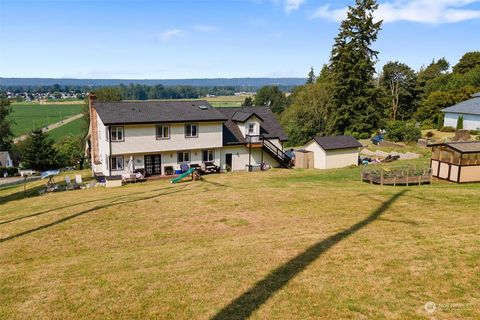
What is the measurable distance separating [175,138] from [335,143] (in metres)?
15.8

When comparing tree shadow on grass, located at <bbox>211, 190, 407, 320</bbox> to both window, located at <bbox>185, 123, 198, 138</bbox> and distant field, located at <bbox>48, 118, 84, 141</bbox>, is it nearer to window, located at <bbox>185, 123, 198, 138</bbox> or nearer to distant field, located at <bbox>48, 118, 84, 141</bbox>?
window, located at <bbox>185, 123, 198, 138</bbox>

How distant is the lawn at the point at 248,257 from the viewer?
363 inches

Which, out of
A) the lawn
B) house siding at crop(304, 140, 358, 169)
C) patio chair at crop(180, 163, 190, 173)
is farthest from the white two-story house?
the lawn

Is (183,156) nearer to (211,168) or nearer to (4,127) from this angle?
(211,168)

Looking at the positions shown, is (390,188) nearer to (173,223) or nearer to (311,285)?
(173,223)

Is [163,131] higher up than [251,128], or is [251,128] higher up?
[163,131]

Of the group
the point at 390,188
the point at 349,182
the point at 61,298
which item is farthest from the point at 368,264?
the point at 349,182

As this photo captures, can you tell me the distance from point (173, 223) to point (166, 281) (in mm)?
7092

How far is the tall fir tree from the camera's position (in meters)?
58.7

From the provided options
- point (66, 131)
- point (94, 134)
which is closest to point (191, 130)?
point (94, 134)

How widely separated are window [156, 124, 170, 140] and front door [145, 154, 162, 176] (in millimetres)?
1832

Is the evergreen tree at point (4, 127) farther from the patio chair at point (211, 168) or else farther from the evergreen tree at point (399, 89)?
the evergreen tree at point (399, 89)

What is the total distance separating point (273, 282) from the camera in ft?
34.0

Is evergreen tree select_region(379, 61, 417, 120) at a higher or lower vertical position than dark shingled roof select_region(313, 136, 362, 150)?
higher
